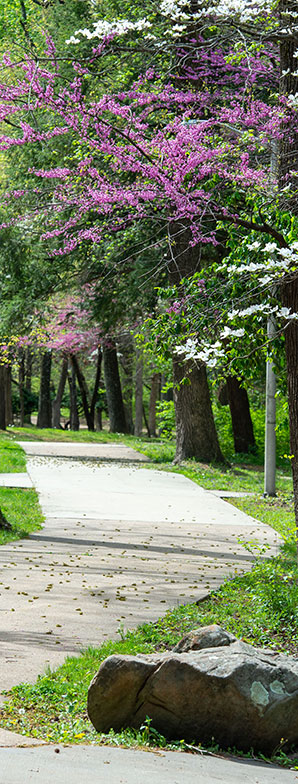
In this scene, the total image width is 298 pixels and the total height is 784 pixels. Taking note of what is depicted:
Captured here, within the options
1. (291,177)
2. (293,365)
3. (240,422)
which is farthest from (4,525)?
(240,422)

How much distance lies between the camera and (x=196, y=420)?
2005 centimetres

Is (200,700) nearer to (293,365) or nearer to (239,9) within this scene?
(293,365)

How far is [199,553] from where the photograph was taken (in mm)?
10312

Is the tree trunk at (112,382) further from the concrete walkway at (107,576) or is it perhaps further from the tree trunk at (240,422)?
the concrete walkway at (107,576)

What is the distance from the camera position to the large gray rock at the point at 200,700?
463 cm

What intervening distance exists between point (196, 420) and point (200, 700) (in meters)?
→ 15.5

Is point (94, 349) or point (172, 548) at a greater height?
point (94, 349)

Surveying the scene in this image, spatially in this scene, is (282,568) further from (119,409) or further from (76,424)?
(76,424)

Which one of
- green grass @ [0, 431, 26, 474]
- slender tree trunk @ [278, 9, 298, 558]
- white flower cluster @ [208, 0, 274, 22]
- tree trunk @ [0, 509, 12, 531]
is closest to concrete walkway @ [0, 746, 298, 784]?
slender tree trunk @ [278, 9, 298, 558]

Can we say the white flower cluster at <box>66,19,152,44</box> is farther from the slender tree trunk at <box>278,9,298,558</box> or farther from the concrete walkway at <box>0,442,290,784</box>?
the concrete walkway at <box>0,442,290,784</box>

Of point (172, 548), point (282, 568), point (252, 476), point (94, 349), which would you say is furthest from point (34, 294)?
point (94, 349)

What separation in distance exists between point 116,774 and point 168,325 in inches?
185

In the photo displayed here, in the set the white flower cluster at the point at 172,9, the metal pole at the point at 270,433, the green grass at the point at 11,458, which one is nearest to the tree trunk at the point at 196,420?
the green grass at the point at 11,458

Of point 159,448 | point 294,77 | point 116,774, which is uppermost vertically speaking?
point 294,77
